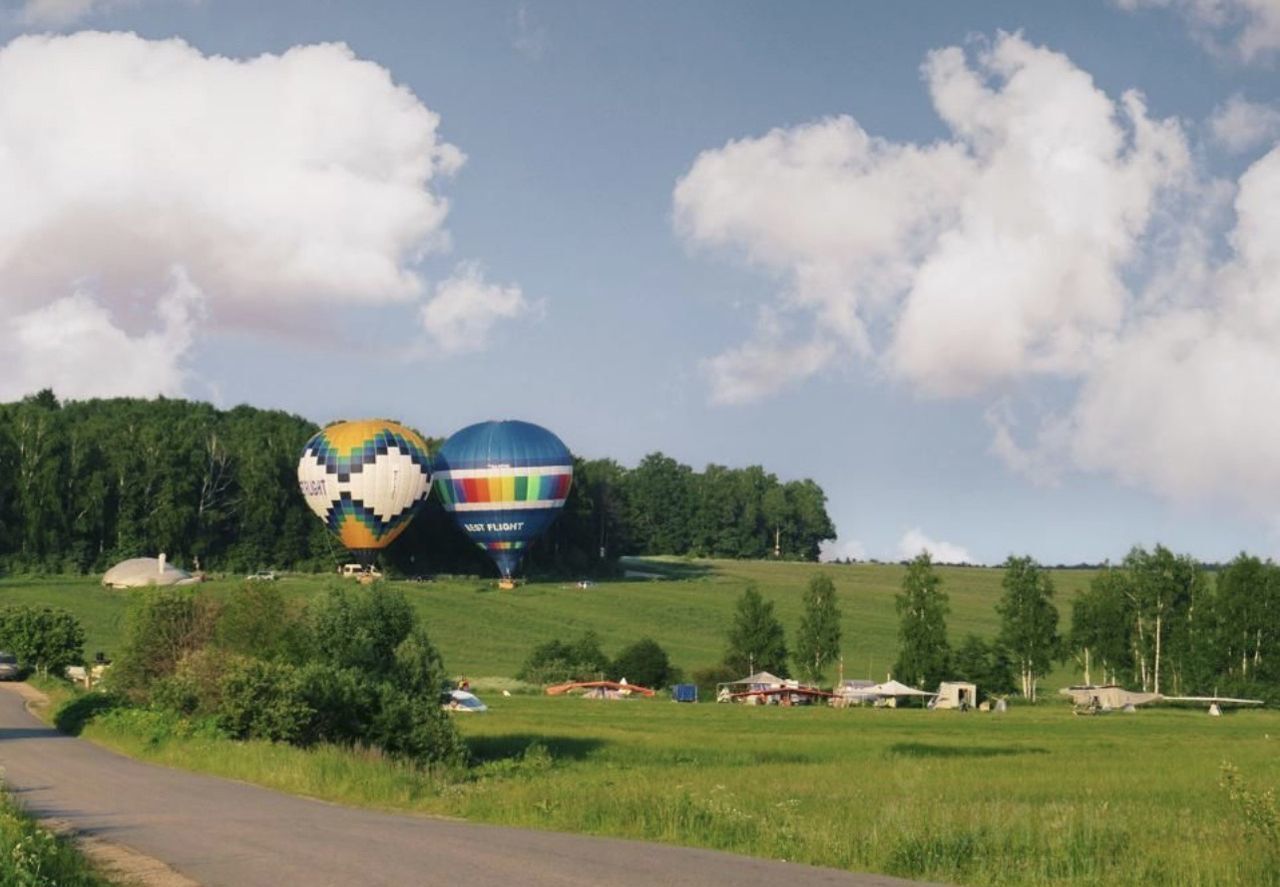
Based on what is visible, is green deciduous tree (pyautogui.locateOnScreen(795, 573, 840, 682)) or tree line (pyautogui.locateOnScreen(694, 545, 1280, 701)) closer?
tree line (pyautogui.locateOnScreen(694, 545, 1280, 701))

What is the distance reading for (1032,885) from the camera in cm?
1686

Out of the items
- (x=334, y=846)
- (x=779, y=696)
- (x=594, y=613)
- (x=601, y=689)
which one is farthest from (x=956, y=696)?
(x=334, y=846)

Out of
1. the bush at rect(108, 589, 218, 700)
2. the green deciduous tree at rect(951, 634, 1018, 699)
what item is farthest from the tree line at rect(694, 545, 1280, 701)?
Answer: the bush at rect(108, 589, 218, 700)

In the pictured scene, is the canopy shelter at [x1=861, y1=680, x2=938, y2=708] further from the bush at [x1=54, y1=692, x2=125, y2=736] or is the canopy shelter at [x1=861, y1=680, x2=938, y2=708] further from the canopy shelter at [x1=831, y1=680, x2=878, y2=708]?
the bush at [x1=54, y1=692, x2=125, y2=736]

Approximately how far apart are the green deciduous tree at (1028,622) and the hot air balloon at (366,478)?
49.3m

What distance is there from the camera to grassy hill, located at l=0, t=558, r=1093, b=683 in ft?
327

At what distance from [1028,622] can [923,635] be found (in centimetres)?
794

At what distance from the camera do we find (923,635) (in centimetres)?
8731

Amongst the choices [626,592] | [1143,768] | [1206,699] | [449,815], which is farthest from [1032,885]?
[626,592]

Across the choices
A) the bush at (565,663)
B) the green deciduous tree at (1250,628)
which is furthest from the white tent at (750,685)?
the green deciduous tree at (1250,628)

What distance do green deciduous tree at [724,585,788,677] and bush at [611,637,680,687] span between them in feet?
16.6

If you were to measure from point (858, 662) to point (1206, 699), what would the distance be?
28.8 m

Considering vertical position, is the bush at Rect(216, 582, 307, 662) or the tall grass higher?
the bush at Rect(216, 582, 307, 662)

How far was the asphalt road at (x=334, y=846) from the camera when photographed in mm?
16062
